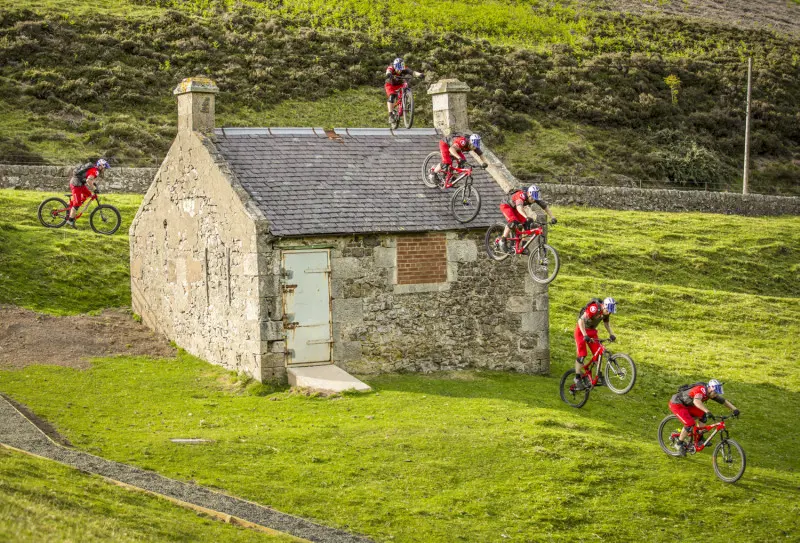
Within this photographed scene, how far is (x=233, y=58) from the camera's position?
63094 millimetres

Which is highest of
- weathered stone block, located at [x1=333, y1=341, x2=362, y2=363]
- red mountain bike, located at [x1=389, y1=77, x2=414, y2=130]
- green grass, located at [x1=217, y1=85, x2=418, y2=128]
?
green grass, located at [x1=217, y1=85, x2=418, y2=128]

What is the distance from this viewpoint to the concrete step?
22.6 metres

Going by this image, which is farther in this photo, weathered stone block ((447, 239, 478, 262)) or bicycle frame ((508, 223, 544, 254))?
weathered stone block ((447, 239, 478, 262))

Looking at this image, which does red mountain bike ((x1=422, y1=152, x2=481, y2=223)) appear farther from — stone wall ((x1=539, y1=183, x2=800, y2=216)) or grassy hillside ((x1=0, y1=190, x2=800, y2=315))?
stone wall ((x1=539, y1=183, x2=800, y2=216))

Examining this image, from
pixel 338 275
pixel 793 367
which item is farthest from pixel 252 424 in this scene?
pixel 793 367

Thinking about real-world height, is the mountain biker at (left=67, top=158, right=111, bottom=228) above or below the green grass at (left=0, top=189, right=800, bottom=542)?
above

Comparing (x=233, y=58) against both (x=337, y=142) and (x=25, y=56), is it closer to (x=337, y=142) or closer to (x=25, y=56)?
(x=25, y=56)

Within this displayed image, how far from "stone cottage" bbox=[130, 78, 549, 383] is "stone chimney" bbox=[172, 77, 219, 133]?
37mm

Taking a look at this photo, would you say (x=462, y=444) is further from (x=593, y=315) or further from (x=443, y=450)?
(x=593, y=315)

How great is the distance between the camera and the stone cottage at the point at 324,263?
76.8 feet

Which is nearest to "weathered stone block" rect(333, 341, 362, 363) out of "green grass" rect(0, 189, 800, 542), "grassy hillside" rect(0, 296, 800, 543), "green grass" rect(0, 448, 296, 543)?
"grassy hillside" rect(0, 296, 800, 543)

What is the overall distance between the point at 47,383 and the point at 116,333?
4.79 m

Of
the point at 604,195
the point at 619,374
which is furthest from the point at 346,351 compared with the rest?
the point at 604,195

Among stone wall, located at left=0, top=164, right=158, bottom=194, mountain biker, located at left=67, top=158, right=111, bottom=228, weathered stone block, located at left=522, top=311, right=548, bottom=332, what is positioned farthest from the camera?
stone wall, located at left=0, top=164, right=158, bottom=194
